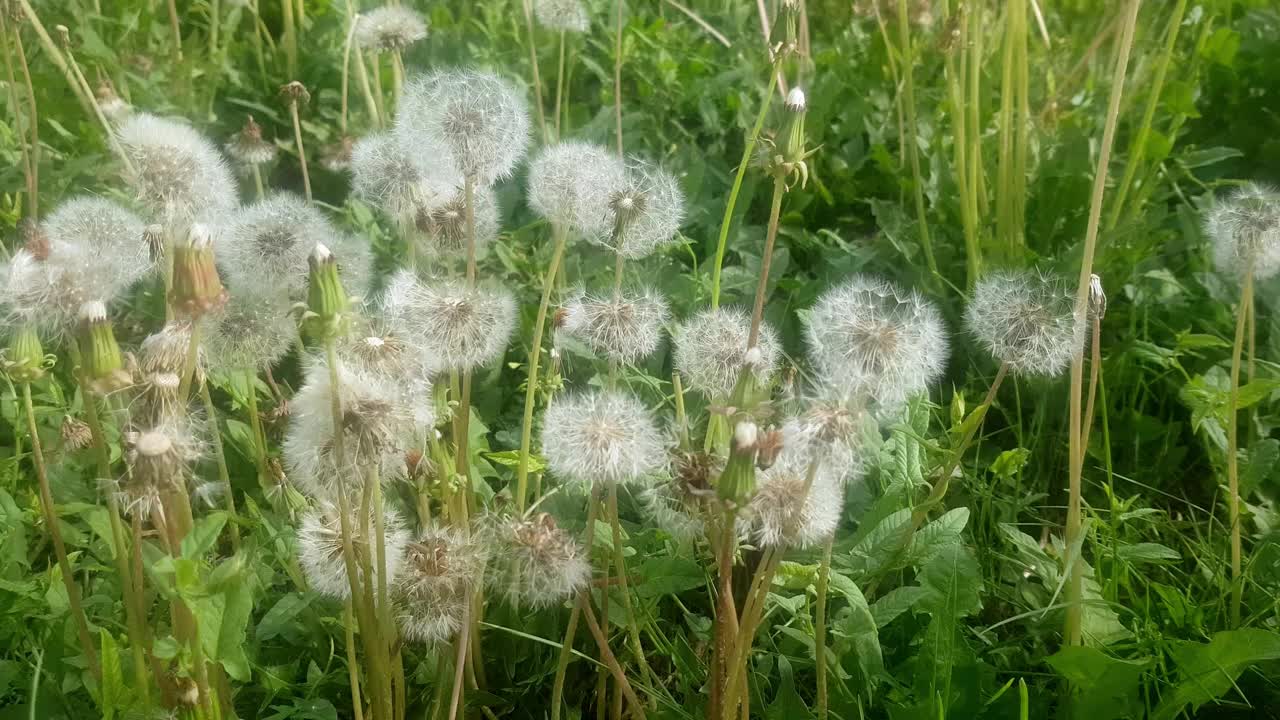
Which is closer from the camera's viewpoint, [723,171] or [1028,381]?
[1028,381]

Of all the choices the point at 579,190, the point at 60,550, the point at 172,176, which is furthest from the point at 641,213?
the point at 60,550

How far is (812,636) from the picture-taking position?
1473mm

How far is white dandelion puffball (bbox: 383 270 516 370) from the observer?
1.43m

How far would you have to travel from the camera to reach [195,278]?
118cm

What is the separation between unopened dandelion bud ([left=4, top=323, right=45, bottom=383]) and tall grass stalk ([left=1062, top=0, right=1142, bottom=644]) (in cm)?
135

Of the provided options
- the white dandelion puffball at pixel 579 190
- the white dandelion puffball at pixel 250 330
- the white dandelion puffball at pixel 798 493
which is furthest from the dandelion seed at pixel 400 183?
the white dandelion puffball at pixel 798 493

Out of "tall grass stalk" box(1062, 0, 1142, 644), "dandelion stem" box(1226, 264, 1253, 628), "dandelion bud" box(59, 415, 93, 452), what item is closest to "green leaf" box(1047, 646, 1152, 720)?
"tall grass stalk" box(1062, 0, 1142, 644)

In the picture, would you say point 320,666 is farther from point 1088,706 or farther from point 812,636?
point 1088,706

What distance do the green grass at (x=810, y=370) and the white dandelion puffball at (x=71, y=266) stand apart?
0.27 meters

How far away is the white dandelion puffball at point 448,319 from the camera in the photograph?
143cm

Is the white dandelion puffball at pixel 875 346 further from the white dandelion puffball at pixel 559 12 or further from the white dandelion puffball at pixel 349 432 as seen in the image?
the white dandelion puffball at pixel 559 12

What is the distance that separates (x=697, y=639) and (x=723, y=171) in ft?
4.78

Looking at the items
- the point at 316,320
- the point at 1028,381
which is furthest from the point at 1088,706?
the point at 316,320

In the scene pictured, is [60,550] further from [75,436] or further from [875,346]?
[875,346]
